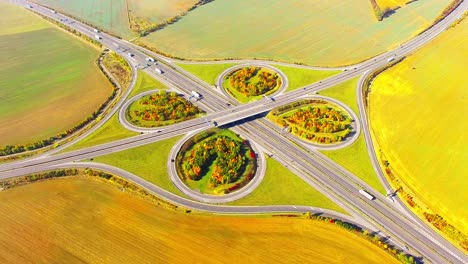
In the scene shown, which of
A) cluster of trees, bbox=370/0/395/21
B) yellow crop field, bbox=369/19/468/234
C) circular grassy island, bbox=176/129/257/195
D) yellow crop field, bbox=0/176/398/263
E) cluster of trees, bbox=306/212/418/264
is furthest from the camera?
cluster of trees, bbox=370/0/395/21

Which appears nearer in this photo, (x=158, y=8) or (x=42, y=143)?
(x=42, y=143)

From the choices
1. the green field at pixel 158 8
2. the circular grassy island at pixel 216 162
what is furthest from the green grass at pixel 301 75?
the green field at pixel 158 8

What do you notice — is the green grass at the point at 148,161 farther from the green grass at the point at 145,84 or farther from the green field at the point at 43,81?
the green grass at the point at 145,84

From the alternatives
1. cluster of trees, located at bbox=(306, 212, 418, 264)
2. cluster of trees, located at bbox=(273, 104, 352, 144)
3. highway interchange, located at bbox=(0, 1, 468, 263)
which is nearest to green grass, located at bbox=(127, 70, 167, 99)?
highway interchange, located at bbox=(0, 1, 468, 263)

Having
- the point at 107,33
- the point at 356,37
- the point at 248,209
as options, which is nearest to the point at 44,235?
the point at 248,209

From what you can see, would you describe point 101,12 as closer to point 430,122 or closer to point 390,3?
point 390,3

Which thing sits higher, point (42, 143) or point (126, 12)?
point (126, 12)

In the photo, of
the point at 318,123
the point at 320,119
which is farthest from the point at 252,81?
the point at 318,123

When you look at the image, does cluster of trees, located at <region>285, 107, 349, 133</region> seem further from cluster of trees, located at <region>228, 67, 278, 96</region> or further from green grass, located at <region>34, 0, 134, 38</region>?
green grass, located at <region>34, 0, 134, 38</region>
